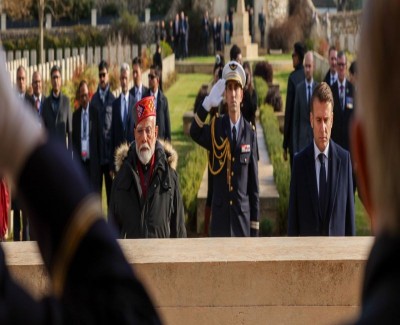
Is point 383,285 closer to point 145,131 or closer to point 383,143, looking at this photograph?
point 383,143

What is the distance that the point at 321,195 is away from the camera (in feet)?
21.3

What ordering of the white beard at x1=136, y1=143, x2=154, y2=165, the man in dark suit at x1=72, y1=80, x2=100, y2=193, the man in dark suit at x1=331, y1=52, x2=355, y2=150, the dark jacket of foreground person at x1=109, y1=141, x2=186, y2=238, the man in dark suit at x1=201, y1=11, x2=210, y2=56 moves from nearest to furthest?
the dark jacket of foreground person at x1=109, y1=141, x2=186, y2=238 → the white beard at x1=136, y1=143, x2=154, y2=165 → the man in dark suit at x1=331, y1=52, x2=355, y2=150 → the man in dark suit at x1=72, y1=80, x2=100, y2=193 → the man in dark suit at x1=201, y1=11, x2=210, y2=56

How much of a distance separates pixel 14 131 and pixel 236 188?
255 inches

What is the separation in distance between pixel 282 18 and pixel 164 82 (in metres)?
21.7

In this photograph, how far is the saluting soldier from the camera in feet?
25.4

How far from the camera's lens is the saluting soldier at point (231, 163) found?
305 inches

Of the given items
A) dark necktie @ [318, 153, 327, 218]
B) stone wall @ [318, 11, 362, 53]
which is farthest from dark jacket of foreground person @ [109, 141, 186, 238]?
stone wall @ [318, 11, 362, 53]

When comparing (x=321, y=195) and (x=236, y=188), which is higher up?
(x=321, y=195)

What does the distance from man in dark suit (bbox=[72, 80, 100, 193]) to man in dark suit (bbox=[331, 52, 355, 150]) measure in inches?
88.9

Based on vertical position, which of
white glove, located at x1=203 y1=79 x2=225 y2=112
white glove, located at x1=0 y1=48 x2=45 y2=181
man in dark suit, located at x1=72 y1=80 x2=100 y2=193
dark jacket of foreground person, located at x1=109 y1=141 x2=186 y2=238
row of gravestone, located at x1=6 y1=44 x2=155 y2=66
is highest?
white glove, located at x1=0 y1=48 x2=45 y2=181

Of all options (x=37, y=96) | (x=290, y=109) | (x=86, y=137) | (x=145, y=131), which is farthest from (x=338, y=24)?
(x=145, y=131)

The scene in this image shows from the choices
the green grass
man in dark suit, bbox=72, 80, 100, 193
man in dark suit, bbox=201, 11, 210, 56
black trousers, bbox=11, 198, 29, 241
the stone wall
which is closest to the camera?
black trousers, bbox=11, 198, 29, 241

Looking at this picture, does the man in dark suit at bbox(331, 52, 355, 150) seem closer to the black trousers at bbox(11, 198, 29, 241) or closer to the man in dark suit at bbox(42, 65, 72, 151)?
the man in dark suit at bbox(42, 65, 72, 151)

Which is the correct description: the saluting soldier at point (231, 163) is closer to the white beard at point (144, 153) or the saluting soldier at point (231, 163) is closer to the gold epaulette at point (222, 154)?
the gold epaulette at point (222, 154)
